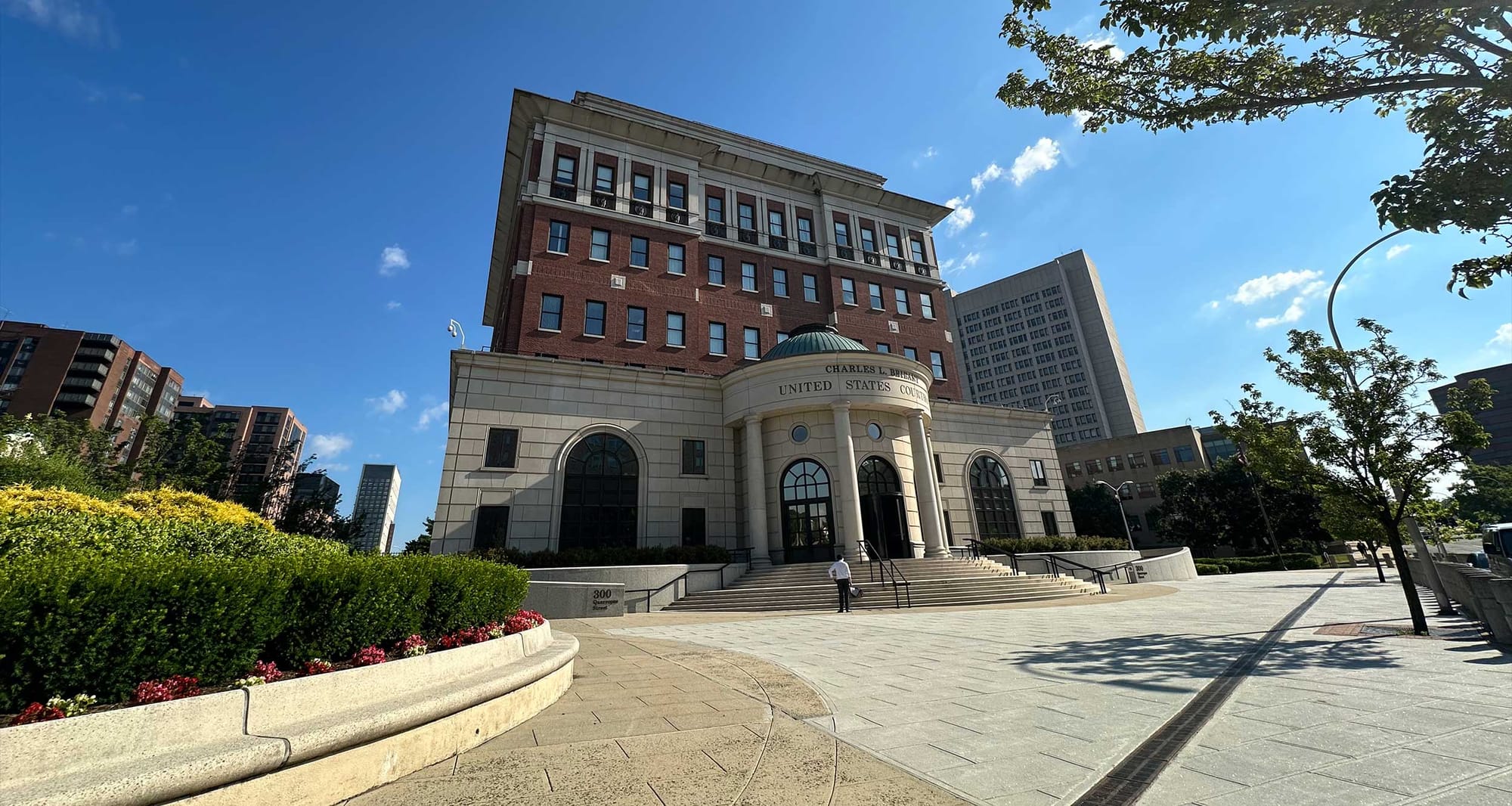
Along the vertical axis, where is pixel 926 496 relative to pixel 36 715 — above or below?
above

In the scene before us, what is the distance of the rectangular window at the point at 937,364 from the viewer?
33625 millimetres

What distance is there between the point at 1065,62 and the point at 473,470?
21.5 metres

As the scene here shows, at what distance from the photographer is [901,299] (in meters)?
34.9

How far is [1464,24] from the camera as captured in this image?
713cm

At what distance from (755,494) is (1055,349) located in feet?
376

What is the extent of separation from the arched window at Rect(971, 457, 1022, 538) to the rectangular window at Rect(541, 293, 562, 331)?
21.6m

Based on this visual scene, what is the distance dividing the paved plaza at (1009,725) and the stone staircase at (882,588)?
7.89 m

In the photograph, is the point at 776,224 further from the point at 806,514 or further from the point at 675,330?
the point at 806,514

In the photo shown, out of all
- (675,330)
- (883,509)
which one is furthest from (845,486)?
(675,330)

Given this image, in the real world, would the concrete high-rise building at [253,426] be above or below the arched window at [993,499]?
above

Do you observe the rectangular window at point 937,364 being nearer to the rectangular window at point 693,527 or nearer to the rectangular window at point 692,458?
the rectangular window at point 692,458

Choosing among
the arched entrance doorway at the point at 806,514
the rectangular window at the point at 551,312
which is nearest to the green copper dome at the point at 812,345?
the arched entrance doorway at the point at 806,514

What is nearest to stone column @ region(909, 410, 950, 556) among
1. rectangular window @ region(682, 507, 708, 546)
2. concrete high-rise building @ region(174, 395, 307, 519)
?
rectangular window @ region(682, 507, 708, 546)

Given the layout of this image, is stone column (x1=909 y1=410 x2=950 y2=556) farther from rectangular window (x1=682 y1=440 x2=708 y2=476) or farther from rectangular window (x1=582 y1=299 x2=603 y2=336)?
rectangular window (x1=582 y1=299 x2=603 y2=336)
